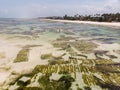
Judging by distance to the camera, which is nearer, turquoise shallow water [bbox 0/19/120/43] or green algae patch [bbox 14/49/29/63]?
green algae patch [bbox 14/49/29/63]

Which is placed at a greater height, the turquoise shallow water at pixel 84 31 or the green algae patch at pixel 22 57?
the green algae patch at pixel 22 57

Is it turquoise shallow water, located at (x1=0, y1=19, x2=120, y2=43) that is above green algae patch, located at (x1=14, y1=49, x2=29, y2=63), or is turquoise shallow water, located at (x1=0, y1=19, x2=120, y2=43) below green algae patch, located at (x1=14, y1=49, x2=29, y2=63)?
below

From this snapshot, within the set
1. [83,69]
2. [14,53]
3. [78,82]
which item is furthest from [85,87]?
[14,53]

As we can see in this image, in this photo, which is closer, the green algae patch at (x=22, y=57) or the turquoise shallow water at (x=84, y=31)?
the green algae patch at (x=22, y=57)

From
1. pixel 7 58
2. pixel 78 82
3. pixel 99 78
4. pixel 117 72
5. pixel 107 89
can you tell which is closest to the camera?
pixel 107 89

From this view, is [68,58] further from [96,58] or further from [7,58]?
[7,58]

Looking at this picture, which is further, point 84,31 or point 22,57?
point 84,31

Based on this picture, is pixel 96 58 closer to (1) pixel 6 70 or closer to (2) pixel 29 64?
(2) pixel 29 64

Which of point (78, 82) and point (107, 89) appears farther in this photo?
point (78, 82)

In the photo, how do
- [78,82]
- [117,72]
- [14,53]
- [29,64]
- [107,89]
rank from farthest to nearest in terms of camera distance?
1. [14,53]
2. [29,64]
3. [117,72]
4. [78,82]
5. [107,89]

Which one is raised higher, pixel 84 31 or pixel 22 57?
pixel 22 57
